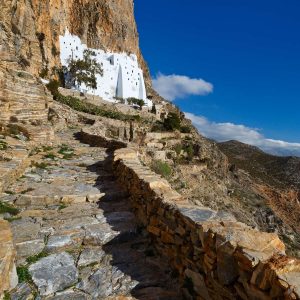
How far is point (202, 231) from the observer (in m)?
3.48

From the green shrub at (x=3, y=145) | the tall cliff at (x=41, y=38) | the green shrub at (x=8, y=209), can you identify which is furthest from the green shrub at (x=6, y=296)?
the tall cliff at (x=41, y=38)

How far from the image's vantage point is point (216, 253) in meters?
3.21

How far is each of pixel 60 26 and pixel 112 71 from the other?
12.1 meters

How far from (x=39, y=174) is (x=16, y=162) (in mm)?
662

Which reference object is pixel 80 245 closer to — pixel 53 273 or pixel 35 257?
pixel 35 257

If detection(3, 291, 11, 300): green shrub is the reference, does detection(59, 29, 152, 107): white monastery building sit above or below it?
above

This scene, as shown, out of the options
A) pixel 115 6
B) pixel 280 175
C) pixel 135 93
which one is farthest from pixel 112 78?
pixel 280 175

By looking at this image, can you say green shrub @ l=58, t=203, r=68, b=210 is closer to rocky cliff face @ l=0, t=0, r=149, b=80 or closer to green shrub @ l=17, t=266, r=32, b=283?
green shrub @ l=17, t=266, r=32, b=283

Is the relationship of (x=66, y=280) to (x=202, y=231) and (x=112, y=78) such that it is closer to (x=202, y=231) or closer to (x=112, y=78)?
(x=202, y=231)

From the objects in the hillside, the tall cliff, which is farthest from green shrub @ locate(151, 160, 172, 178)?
the tall cliff

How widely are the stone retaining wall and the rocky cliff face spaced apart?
3462cm

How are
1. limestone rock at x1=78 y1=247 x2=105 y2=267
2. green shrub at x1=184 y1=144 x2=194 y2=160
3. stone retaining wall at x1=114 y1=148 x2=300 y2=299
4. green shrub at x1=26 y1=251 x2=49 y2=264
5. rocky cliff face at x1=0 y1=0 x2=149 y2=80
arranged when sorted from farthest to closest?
rocky cliff face at x1=0 y1=0 x2=149 y2=80 → green shrub at x1=184 y1=144 x2=194 y2=160 → limestone rock at x1=78 y1=247 x2=105 y2=267 → green shrub at x1=26 y1=251 x2=49 y2=264 → stone retaining wall at x1=114 y1=148 x2=300 y2=299

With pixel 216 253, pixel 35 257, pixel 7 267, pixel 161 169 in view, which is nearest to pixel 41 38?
pixel 161 169

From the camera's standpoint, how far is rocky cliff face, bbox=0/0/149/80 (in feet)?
138
